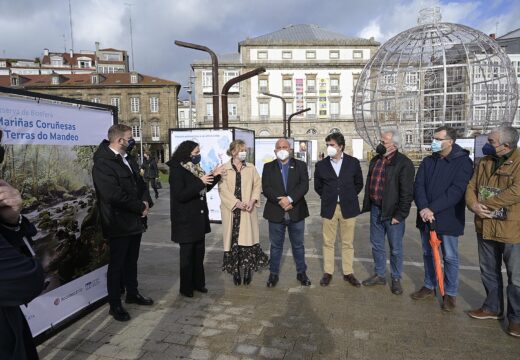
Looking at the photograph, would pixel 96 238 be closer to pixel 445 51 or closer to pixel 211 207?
pixel 211 207

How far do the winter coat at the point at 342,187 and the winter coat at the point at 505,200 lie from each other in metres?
1.54

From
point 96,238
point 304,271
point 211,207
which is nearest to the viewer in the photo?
point 96,238

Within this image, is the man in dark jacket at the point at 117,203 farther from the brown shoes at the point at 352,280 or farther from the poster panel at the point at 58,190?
the brown shoes at the point at 352,280

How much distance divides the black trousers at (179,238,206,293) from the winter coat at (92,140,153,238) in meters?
0.70

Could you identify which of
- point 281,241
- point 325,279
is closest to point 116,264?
point 281,241

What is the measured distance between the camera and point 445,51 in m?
20.4

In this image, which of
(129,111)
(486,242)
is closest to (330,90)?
(129,111)

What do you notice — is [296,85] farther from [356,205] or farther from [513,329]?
[513,329]

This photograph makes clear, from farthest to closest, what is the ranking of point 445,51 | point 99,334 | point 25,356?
point 445,51 < point 99,334 < point 25,356

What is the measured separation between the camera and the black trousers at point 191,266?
469 centimetres

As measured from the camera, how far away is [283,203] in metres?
4.96

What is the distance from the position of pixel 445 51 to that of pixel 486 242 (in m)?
20.0

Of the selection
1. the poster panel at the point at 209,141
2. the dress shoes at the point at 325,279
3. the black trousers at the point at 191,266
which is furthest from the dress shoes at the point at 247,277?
the poster panel at the point at 209,141

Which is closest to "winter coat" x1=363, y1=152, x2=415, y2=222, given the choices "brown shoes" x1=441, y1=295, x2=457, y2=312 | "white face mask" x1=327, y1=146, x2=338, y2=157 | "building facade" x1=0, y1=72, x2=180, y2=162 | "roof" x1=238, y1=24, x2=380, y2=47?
"white face mask" x1=327, y1=146, x2=338, y2=157
